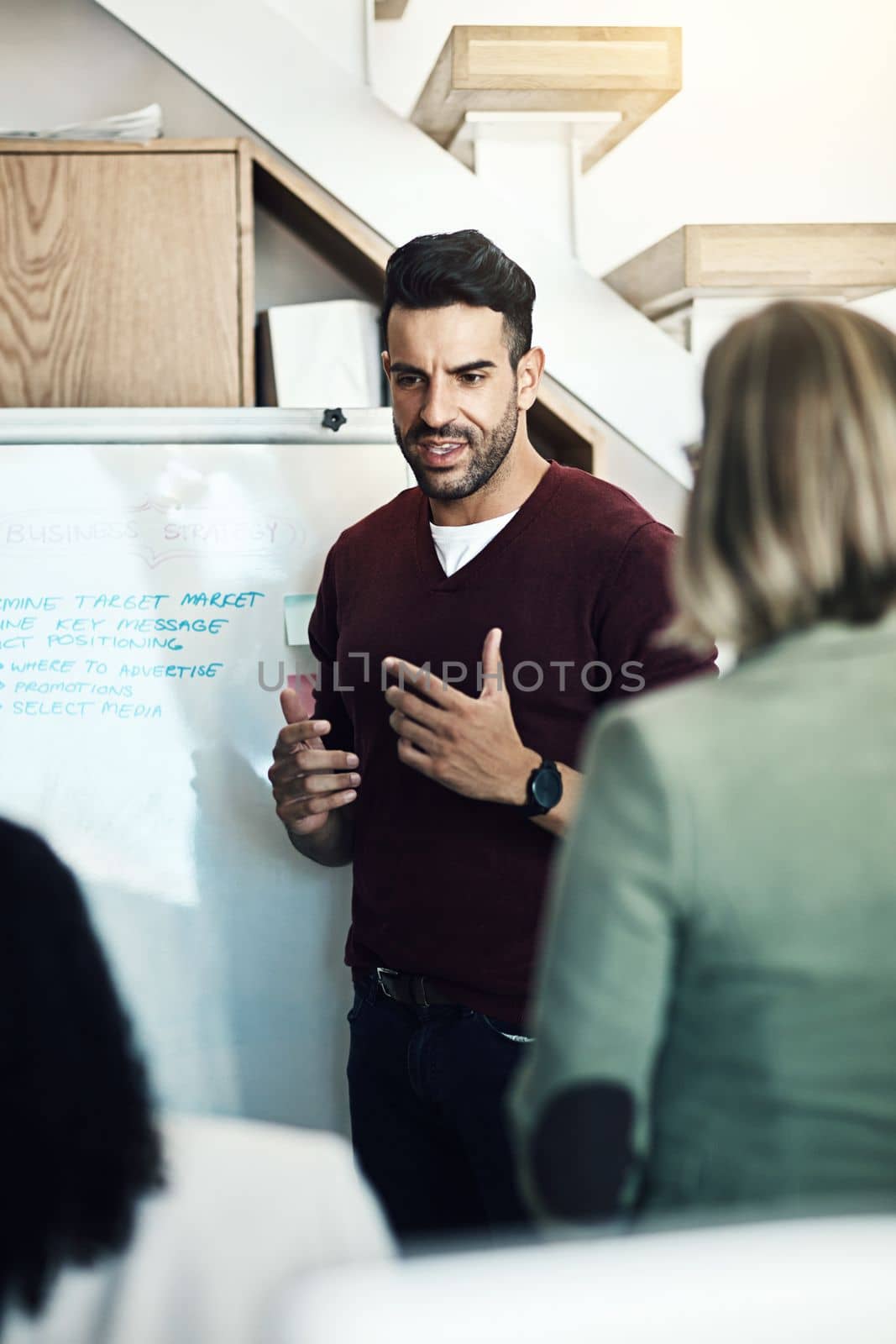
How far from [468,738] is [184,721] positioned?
607 mm

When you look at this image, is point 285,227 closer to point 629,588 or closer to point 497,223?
point 497,223

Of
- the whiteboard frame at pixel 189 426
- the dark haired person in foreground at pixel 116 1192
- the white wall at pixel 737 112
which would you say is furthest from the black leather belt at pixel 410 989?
the white wall at pixel 737 112

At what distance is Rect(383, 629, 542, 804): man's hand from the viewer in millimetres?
1124

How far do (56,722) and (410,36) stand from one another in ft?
4.01

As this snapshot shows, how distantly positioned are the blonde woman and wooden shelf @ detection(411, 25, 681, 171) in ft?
3.35

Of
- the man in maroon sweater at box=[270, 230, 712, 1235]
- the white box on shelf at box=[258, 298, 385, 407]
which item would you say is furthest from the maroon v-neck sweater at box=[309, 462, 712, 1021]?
the white box on shelf at box=[258, 298, 385, 407]

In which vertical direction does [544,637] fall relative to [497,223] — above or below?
below

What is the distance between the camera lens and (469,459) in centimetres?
127

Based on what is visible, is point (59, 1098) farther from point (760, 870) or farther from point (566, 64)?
point (566, 64)

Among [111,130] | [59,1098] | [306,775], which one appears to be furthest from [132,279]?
[59,1098]

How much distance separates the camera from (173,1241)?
0.61m

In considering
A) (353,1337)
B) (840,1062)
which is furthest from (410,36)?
(353,1337)

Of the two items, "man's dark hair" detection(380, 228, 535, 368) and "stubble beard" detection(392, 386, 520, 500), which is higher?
"man's dark hair" detection(380, 228, 535, 368)

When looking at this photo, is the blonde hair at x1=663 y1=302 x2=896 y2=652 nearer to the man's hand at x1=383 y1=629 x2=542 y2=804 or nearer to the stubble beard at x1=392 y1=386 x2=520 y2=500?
the man's hand at x1=383 y1=629 x2=542 y2=804
